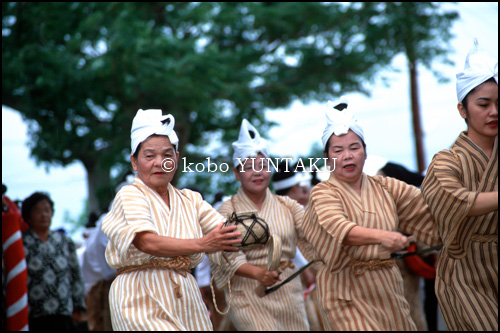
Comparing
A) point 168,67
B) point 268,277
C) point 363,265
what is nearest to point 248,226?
point 268,277

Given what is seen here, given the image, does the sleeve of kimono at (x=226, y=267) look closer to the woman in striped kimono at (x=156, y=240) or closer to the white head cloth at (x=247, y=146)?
the white head cloth at (x=247, y=146)

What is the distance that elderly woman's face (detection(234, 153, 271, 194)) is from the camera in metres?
5.27

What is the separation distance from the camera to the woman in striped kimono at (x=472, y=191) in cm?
335

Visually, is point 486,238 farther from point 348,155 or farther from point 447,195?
point 348,155

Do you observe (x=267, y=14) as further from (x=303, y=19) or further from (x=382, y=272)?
(x=382, y=272)

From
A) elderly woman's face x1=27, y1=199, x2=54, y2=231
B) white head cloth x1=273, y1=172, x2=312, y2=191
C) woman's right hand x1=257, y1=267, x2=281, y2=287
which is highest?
white head cloth x1=273, y1=172, x2=312, y2=191

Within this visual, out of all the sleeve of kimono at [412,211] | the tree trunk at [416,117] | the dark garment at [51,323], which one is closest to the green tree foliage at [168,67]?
the tree trunk at [416,117]

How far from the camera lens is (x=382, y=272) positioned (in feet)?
13.4

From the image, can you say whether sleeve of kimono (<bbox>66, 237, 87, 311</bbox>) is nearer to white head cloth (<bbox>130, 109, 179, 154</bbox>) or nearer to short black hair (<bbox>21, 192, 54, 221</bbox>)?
short black hair (<bbox>21, 192, 54, 221</bbox>)

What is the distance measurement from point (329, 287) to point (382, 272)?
13.2 inches

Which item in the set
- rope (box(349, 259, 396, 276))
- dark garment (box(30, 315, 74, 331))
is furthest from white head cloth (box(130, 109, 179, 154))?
dark garment (box(30, 315, 74, 331))

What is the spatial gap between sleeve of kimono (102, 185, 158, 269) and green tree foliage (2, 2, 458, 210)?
6.69m

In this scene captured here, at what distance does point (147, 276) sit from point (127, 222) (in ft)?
1.17

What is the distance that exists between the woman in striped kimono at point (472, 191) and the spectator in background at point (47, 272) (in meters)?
4.43
